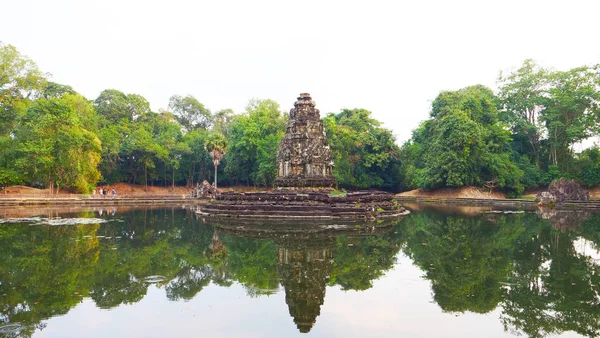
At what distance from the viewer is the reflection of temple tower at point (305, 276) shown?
6449mm

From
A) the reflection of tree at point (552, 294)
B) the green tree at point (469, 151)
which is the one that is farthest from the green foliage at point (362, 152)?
the reflection of tree at point (552, 294)

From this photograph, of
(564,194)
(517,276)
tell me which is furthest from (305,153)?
(564,194)

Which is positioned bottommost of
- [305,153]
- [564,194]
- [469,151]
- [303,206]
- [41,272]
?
[41,272]

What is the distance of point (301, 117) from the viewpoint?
2528 centimetres

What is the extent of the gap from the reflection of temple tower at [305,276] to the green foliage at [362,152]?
35.3 meters

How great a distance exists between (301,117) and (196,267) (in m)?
16.6

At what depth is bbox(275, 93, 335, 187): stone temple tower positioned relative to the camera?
Result: 964 inches

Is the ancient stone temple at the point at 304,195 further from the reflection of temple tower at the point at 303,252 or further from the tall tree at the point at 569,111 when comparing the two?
the tall tree at the point at 569,111

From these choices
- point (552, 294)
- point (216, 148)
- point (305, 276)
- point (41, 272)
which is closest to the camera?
point (552, 294)

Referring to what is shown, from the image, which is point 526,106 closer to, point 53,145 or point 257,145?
point 257,145

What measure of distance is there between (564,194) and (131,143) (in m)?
43.7

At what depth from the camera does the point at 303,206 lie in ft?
66.1

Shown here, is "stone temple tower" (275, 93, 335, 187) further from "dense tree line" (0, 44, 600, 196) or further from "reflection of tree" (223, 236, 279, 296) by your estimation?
"dense tree line" (0, 44, 600, 196)

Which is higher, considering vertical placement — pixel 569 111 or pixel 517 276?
pixel 569 111
